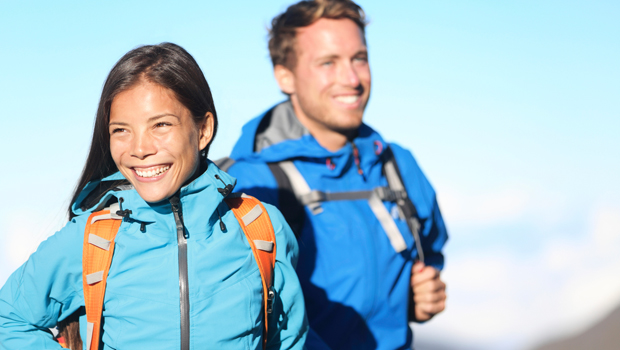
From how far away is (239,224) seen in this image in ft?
8.51

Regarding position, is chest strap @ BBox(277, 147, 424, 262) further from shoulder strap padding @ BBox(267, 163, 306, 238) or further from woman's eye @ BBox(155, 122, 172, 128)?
woman's eye @ BBox(155, 122, 172, 128)

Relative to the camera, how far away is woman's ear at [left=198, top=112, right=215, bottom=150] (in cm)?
267

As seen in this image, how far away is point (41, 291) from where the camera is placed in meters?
2.38

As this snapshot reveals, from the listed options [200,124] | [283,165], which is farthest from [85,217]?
[283,165]

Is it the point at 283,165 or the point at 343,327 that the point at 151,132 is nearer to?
the point at 283,165

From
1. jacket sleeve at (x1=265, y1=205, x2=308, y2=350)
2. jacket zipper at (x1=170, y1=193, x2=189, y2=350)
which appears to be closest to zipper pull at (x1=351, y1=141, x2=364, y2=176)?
jacket sleeve at (x1=265, y1=205, x2=308, y2=350)

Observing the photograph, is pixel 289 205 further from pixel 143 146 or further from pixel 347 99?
pixel 143 146

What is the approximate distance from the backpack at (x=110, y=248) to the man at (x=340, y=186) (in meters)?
0.71

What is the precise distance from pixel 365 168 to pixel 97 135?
1809 mm

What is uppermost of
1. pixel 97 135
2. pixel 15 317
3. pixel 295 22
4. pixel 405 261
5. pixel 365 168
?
pixel 295 22

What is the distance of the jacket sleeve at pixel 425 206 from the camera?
4.07 meters

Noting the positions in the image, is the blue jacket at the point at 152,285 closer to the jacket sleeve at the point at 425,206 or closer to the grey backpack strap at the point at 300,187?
the grey backpack strap at the point at 300,187

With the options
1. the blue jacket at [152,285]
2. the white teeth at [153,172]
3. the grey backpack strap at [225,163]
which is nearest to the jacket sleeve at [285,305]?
the blue jacket at [152,285]

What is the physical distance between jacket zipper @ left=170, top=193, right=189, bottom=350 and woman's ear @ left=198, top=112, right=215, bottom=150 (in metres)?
0.30
